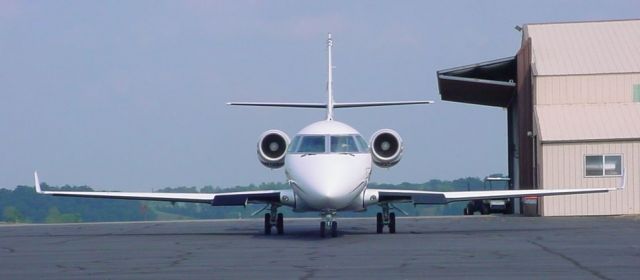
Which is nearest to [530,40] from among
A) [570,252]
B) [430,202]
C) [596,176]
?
[596,176]

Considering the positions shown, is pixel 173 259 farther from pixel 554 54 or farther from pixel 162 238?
pixel 554 54

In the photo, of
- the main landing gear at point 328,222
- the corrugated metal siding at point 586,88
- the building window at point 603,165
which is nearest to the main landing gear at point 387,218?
the main landing gear at point 328,222

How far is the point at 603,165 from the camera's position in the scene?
3669cm

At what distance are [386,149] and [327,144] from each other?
349 cm

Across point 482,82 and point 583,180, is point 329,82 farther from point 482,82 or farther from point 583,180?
point 482,82

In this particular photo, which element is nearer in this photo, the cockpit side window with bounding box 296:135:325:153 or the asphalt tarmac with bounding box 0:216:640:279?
the asphalt tarmac with bounding box 0:216:640:279

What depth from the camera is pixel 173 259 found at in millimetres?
18047

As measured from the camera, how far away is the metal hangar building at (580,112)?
120ft

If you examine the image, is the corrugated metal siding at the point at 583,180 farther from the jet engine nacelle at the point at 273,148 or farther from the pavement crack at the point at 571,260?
the pavement crack at the point at 571,260

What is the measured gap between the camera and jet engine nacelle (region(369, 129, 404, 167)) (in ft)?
90.4

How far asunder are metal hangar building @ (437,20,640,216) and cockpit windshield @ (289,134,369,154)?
43.2 feet

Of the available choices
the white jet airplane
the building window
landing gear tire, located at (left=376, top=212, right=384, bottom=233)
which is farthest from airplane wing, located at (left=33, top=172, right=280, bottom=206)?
the building window

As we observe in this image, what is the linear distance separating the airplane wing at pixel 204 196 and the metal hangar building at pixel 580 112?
13282mm

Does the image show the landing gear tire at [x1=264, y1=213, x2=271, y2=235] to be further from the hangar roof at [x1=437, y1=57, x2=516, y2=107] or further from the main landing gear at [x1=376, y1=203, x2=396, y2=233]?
the hangar roof at [x1=437, y1=57, x2=516, y2=107]
